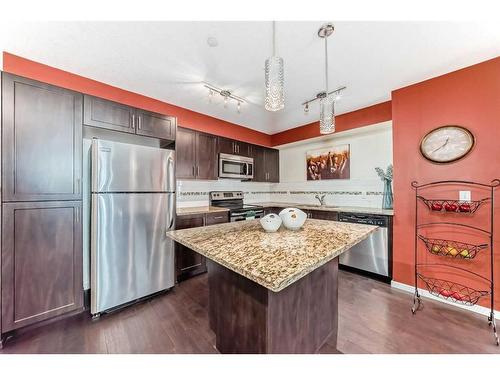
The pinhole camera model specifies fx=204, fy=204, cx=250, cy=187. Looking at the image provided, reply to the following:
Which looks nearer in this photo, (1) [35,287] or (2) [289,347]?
(2) [289,347]

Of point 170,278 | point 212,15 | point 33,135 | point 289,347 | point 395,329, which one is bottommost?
point 395,329

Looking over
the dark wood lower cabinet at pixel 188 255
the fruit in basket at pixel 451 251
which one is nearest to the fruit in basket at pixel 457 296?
the fruit in basket at pixel 451 251

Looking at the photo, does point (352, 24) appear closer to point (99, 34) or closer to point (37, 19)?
point (99, 34)

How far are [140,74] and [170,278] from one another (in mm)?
2352

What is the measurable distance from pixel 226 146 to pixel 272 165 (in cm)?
141

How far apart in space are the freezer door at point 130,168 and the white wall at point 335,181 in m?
1.03

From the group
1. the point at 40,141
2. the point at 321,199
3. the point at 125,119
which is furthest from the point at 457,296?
the point at 40,141

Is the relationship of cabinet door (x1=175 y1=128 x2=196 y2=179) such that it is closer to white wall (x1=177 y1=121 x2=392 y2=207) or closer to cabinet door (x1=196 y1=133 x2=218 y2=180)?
cabinet door (x1=196 y1=133 x2=218 y2=180)

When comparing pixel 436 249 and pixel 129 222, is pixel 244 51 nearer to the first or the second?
pixel 129 222

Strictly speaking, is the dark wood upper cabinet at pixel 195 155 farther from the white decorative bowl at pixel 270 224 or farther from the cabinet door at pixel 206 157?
the white decorative bowl at pixel 270 224

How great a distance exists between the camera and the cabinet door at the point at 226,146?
140 inches

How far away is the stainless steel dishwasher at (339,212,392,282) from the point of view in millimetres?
2633

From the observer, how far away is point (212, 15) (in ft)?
4.74
